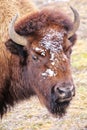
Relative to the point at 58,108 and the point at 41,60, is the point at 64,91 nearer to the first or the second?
the point at 58,108

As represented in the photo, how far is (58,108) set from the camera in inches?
319

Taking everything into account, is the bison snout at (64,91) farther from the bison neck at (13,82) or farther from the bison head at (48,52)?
the bison neck at (13,82)

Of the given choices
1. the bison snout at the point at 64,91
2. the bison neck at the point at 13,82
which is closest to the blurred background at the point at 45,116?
the bison neck at the point at 13,82

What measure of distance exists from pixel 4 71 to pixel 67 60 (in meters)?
1.39

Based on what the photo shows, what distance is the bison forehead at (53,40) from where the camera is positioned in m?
7.87

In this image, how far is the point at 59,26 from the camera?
8219mm

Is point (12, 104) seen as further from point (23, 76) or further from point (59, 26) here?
point (59, 26)

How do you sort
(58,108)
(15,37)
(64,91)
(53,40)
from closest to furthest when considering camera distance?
(64,91) < (53,40) < (58,108) < (15,37)

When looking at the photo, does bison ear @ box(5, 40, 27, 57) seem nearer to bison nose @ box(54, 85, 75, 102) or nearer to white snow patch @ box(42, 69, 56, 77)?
white snow patch @ box(42, 69, 56, 77)

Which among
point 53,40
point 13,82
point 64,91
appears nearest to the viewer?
point 64,91

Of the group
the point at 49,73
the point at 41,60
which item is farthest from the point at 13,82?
the point at 49,73

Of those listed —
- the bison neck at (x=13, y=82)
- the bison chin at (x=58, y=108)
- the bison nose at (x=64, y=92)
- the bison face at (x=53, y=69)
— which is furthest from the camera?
the bison neck at (x=13, y=82)

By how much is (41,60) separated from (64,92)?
75 cm

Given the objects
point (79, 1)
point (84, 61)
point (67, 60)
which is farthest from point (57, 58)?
point (79, 1)
